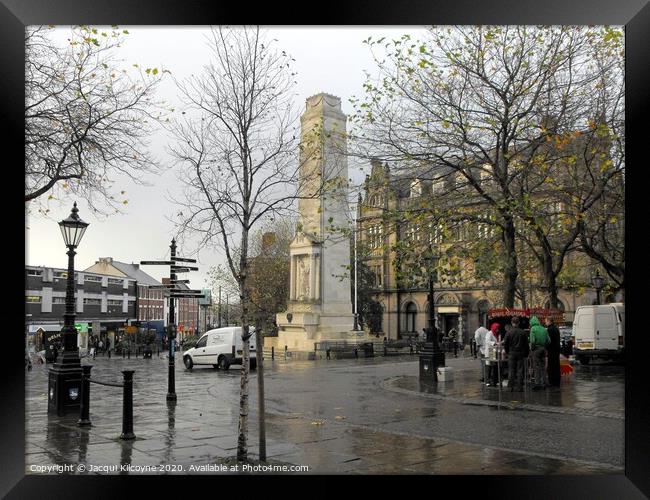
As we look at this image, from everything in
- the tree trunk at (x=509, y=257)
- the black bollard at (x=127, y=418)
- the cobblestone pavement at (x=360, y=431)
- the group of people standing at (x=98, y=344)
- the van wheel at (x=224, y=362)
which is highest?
the tree trunk at (x=509, y=257)

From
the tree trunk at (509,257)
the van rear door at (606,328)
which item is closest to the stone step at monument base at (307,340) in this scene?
the van rear door at (606,328)

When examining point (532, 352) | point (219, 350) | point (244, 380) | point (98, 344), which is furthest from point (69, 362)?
point (98, 344)

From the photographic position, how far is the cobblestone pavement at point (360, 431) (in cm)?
829

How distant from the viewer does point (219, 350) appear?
92.5ft

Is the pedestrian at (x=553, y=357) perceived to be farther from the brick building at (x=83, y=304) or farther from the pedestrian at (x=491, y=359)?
the brick building at (x=83, y=304)

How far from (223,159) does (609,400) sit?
33.8ft

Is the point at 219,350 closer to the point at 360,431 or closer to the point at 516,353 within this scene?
the point at 516,353

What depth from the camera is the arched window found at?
2692 inches

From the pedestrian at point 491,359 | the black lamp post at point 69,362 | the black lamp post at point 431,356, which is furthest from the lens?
the black lamp post at point 431,356

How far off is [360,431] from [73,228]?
740cm

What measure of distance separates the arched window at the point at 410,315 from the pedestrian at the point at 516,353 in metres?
51.9

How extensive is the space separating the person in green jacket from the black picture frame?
9.03 metres

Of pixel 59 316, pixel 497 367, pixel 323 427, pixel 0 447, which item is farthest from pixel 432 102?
pixel 59 316

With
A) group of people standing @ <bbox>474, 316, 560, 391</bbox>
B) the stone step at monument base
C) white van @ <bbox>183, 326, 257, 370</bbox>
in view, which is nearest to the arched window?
the stone step at monument base
